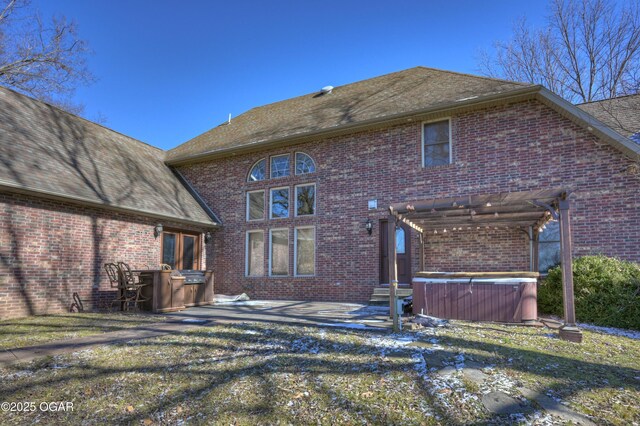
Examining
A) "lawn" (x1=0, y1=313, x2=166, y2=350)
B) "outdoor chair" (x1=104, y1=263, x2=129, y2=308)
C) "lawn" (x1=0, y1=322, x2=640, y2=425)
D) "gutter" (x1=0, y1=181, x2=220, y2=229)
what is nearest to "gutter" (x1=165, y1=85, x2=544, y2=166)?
"gutter" (x1=0, y1=181, x2=220, y2=229)

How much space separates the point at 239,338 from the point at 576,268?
668cm

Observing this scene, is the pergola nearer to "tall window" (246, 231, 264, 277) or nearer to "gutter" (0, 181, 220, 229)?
"tall window" (246, 231, 264, 277)

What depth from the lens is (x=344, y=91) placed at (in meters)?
15.6

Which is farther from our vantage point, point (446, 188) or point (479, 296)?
point (446, 188)

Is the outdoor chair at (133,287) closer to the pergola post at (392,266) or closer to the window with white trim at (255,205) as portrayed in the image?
the window with white trim at (255,205)

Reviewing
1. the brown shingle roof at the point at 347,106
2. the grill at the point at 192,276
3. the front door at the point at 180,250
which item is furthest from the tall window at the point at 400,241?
the front door at the point at 180,250

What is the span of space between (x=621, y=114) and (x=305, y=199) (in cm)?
914

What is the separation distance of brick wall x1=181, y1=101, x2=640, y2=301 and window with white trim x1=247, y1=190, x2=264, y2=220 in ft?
0.81

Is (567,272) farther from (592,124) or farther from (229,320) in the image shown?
(229,320)

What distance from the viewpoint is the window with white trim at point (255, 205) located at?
13.7 metres

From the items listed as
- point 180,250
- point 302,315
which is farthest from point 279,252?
point 302,315

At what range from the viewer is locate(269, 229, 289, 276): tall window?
1291 centimetres

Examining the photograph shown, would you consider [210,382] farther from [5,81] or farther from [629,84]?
[5,81]

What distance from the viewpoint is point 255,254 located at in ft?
44.3
